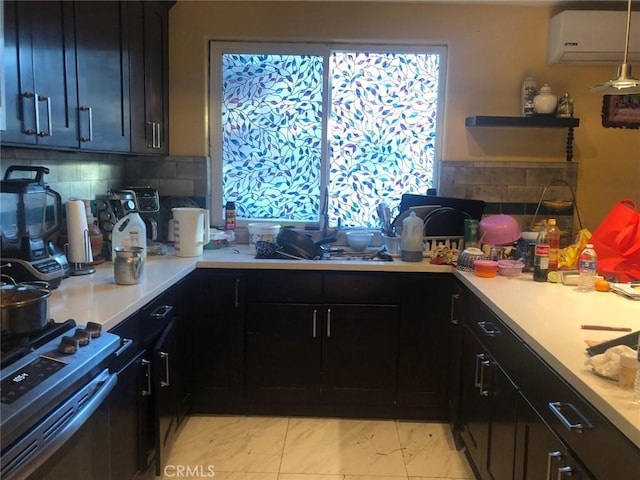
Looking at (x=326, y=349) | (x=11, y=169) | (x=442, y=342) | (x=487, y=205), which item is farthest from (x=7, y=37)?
(x=487, y=205)

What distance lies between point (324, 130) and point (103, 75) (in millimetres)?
1411

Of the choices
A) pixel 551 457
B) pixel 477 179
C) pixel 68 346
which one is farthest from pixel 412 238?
pixel 68 346

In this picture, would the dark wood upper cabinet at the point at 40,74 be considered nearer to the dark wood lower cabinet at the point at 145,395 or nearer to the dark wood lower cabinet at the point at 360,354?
the dark wood lower cabinet at the point at 145,395

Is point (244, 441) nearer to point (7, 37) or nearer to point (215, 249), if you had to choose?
point (215, 249)

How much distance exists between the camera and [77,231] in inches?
92.4

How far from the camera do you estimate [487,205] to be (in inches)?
135

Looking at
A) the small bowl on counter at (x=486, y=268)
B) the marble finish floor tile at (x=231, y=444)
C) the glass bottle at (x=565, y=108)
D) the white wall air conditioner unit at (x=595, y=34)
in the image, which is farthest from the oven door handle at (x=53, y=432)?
the white wall air conditioner unit at (x=595, y=34)

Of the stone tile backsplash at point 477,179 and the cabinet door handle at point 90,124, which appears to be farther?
the stone tile backsplash at point 477,179

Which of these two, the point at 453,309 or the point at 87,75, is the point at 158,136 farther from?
the point at 453,309

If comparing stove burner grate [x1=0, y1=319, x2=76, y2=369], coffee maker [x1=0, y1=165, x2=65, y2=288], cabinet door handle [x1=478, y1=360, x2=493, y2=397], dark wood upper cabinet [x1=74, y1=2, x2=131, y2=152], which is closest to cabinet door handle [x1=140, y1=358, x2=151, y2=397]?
coffee maker [x1=0, y1=165, x2=65, y2=288]

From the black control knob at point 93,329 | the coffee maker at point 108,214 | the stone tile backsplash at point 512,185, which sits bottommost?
the black control knob at point 93,329

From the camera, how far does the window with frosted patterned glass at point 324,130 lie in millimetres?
3422

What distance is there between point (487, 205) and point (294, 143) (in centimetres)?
123

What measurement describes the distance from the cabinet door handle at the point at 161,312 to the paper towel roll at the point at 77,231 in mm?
402
